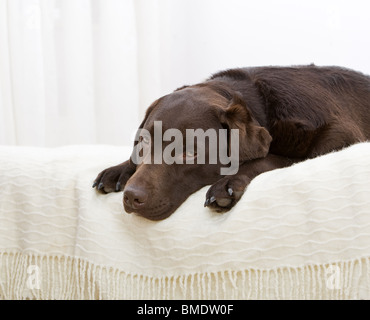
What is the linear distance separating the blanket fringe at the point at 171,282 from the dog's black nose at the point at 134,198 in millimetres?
155

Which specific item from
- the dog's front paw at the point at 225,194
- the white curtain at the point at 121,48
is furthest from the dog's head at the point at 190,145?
the white curtain at the point at 121,48

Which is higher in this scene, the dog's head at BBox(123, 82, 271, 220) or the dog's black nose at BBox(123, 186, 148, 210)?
the dog's head at BBox(123, 82, 271, 220)

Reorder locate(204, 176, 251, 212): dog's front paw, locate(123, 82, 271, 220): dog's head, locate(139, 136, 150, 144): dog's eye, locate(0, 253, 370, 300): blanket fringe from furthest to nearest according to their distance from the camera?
1. locate(139, 136, 150, 144): dog's eye
2. locate(123, 82, 271, 220): dog's head
3. locate(204, 176, 251, 212): dog's front paw
4. locate(0, 253, 370, 300): blanket fringe

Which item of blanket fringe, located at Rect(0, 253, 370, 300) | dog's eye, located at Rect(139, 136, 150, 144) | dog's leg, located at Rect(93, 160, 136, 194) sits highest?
dog's eye, located at Rect(139, 136, 150, 144)

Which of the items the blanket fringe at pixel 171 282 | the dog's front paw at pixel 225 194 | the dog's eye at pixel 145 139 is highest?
the dog's eye at pixel 145 139

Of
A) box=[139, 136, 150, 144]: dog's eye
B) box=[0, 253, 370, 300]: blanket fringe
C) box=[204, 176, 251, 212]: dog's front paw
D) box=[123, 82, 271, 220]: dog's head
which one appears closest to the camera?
box=[0, 253, 370, 300]: blanket fringe

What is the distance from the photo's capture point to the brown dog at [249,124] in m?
1.35

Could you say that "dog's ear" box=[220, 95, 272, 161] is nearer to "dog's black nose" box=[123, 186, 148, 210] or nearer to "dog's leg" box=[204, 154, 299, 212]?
"dog's leg" box=[204, 154, 299, 212]

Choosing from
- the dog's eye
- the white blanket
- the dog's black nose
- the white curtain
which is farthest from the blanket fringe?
the white curtain

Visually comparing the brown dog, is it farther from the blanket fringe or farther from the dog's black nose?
the blanket fringe

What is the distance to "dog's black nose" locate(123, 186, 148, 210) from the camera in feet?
4.26

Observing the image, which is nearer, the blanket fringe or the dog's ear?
the blanket fringe

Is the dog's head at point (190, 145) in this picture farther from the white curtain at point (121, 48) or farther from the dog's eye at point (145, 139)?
the white curtain at point (121, 48)

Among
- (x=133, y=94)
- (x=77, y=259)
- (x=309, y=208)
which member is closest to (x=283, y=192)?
(x=309, y=208)
